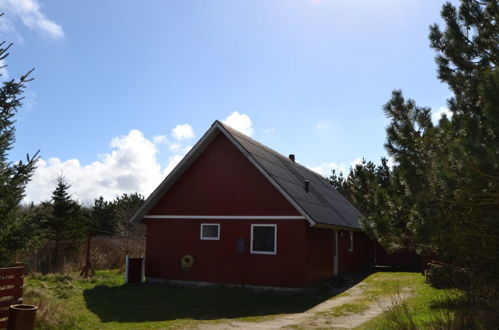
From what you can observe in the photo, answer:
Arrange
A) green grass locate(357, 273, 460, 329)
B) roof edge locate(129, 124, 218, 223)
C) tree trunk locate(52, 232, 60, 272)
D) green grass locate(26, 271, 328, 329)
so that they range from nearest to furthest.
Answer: green grass locate(357, 273, 460, 329) → green grass locate(26, 271, 328, 329) → roof edge locate(129, 124, 218, 223) → tree trunk locate(52, 232, 60, 272)

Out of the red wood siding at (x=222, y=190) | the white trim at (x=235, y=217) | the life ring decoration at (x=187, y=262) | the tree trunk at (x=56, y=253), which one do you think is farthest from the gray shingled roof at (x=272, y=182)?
the tree trunk at (x=56, y=253)

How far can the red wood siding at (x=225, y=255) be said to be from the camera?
15711 millimetres

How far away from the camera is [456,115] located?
22.2 ft

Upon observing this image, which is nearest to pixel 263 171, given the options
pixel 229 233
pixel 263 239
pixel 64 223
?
pixel 263 239

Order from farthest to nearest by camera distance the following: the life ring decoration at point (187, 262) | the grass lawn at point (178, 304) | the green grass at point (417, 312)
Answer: the life ring decoration at point (187, 262) < the grass lawn at point (178, 304) < the green grass at point (417, 312)

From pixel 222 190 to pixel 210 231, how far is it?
1.69 metres

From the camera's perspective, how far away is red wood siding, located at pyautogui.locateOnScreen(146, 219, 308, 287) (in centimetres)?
1571

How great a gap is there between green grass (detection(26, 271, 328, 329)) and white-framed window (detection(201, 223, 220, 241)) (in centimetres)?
204

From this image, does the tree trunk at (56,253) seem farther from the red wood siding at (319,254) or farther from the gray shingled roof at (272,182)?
the red wood siding at (319,254)

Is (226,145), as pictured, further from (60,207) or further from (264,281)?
(60,207)

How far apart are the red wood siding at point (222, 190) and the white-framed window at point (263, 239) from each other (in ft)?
1.83

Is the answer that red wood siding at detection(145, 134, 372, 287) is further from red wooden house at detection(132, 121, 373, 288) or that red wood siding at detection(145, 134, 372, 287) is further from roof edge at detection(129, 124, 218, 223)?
roof edge at detection(129, 124, 218, 223)

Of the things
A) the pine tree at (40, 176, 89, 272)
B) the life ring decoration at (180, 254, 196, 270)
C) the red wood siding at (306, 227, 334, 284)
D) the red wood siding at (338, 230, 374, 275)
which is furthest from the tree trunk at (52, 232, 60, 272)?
the red wood siding at (338, 230, 374, 275)

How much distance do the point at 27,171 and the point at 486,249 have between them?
8188 mm
